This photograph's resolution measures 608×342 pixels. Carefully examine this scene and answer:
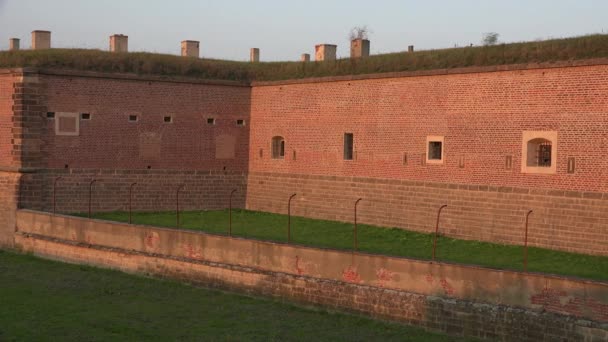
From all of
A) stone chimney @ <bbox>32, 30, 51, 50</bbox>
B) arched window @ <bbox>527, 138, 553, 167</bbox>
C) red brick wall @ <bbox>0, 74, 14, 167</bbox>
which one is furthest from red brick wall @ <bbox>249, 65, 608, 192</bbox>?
stone chimney @ <bbox>32, 30, 51, 50</bbox>

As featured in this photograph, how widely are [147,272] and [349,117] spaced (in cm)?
691

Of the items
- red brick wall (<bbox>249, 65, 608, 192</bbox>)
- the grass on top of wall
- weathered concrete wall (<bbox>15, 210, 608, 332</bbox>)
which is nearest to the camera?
weathered concrete wall (<bbox>15, 210, 608, 332</bbox>)

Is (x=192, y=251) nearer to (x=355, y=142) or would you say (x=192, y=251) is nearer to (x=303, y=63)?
(x=355, y=142)

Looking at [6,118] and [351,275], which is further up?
[6,118]

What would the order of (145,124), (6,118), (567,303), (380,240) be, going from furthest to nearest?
(145,124), (6,118), (380,240), (567,303)

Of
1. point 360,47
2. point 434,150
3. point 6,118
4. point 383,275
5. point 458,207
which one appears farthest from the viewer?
point 360,47

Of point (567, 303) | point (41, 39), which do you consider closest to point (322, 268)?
point (567, 303)

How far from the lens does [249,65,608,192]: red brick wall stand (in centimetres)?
1653

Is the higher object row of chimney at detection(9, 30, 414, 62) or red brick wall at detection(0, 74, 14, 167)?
row of chimney at detection(9, 30, 414, 62)

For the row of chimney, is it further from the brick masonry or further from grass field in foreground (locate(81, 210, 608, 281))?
grass field in foreground (locate(81, 210, 608, 281))

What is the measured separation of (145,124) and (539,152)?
11175 mm

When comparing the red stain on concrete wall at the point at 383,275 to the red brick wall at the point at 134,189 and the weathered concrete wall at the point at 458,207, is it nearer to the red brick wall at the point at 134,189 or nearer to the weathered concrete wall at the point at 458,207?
the weathered concrete wall at the point at 458,207

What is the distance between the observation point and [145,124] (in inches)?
922

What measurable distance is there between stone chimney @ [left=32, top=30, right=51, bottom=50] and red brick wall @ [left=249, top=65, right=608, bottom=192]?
823 cm
